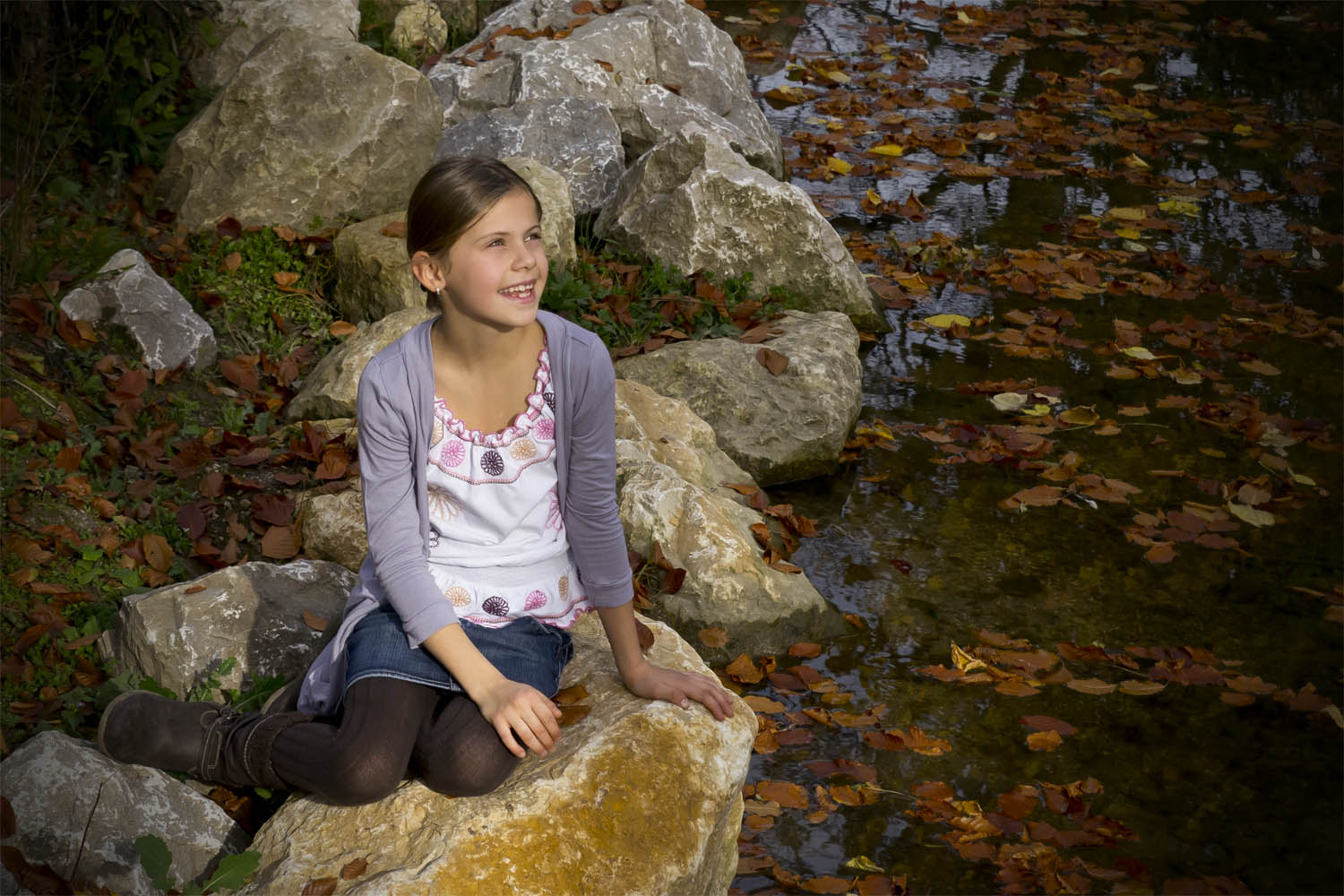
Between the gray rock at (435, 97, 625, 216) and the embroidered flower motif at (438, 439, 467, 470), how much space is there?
11.3 ft

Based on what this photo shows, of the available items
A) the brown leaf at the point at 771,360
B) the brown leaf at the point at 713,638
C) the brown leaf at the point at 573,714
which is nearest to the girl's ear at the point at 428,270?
the brown leaf at the point at 573,714

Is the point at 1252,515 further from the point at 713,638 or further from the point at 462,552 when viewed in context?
the point at 462,552

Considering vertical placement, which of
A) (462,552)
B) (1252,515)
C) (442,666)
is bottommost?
(1252,515)

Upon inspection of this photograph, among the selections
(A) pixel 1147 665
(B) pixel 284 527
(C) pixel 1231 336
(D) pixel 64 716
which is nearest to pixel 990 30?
(C) pixel 1231 336

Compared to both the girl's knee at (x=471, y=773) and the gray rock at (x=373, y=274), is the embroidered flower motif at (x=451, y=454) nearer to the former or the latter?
the girl's knee at (x=471, y=773)

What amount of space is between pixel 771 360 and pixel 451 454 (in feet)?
7.88

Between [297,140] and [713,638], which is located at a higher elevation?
[297,140]

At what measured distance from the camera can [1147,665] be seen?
3.95 metres

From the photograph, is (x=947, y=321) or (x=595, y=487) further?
(x=947, y=321)

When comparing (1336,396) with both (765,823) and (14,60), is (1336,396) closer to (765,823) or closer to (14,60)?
(765,823)

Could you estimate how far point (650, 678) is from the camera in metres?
2.76

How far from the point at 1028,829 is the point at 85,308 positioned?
3.63m

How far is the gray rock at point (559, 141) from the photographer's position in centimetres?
609

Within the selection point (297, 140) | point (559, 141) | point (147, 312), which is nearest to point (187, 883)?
point (147, 312)
